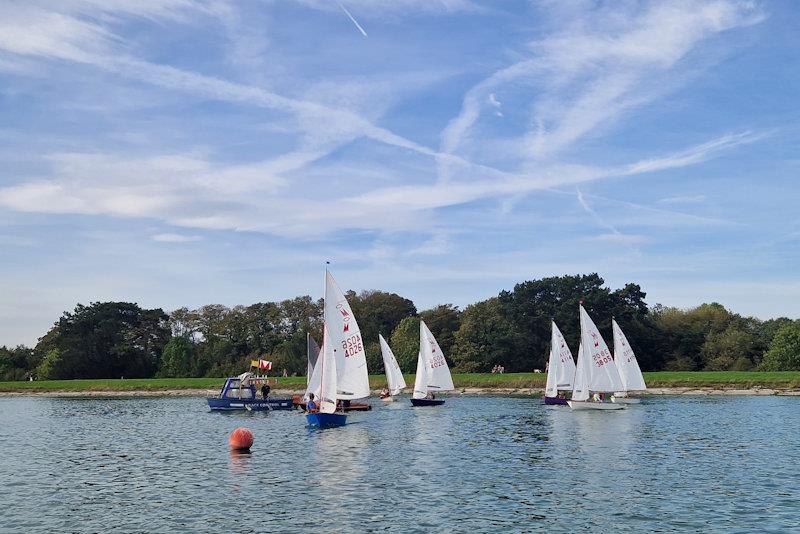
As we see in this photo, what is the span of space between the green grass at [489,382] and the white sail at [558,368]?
1031 inches

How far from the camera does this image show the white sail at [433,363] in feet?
266

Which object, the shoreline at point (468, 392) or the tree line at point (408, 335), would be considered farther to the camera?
the tree line at point (408, 335)

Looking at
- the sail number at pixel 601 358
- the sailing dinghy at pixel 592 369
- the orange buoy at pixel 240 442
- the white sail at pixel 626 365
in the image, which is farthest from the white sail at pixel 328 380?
the white sail at pixel 626 365

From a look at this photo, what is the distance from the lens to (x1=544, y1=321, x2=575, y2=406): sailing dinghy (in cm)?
7725

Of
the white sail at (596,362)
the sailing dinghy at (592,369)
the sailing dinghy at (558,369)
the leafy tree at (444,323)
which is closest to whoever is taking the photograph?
the sailing dinghy at (592,369)

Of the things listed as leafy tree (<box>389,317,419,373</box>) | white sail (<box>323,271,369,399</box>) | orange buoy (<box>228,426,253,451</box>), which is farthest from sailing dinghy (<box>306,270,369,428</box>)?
leafy tree (<box>389,317,419,373</box>)

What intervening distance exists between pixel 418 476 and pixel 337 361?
22328mm

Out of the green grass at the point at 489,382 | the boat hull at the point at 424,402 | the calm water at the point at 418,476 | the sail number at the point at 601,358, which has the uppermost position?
the sail number at the point at 601,358

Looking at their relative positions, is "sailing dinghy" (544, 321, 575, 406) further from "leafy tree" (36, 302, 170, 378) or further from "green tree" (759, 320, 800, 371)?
"leafy tree" (36, 302, 170, 378)

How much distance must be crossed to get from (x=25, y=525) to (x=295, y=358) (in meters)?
111

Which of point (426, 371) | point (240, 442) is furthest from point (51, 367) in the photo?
point (240, 442)

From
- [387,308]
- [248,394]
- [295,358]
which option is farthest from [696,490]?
[387,308]

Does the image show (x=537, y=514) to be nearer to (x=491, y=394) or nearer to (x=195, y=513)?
(x=195, y=513)

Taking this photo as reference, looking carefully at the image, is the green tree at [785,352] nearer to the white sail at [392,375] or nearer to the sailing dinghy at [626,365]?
the sailing dinghy at [626,365]
